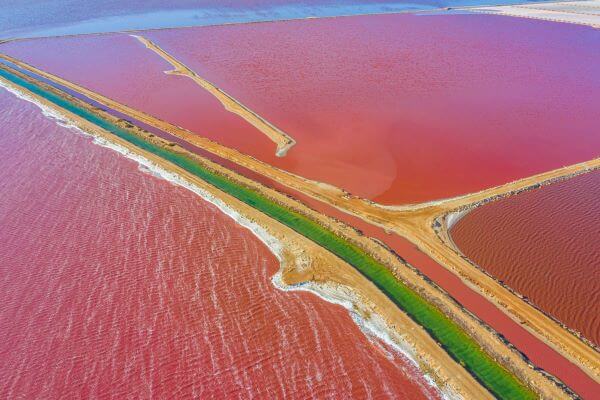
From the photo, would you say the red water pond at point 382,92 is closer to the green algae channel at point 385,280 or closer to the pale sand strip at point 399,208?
the pale sand strip at point 399,208

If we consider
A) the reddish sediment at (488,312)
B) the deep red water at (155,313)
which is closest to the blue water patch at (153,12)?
the deep red water at (155,313)

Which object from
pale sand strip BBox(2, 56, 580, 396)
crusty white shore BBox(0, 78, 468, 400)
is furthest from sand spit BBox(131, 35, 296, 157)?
crusty white shore BBox(0, 78, 468, 400)

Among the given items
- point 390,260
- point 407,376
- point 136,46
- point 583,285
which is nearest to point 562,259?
point 583,285

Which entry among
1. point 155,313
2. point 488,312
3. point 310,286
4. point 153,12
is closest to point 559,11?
point 153,12

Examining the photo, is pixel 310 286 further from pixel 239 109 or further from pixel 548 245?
pixel 239 109

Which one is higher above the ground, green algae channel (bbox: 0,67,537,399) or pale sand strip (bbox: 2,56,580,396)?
pale sand strip (bbox: 2,56,580,396)

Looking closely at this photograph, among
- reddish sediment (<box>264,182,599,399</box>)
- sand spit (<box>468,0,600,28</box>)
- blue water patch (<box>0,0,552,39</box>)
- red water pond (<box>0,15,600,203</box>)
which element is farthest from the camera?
sand spit (<box>468,0,600,28</box>)

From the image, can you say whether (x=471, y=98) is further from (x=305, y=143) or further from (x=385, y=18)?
(x=385, y=18)

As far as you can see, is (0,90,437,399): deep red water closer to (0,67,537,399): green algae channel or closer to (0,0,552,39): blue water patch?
(0,67,537,399): green algae channel
